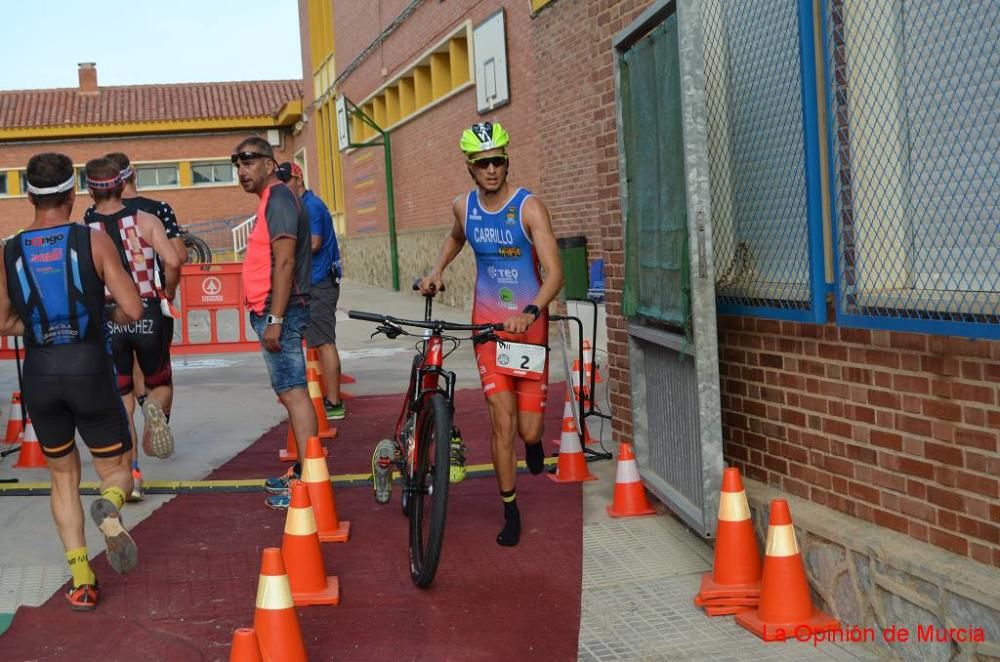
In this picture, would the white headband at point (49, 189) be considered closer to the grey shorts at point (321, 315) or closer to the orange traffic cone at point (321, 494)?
the orange traffic cone at point (321, 494)

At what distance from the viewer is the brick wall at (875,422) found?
417 centimetres

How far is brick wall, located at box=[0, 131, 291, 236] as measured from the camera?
4997cm

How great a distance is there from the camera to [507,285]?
20.5ft

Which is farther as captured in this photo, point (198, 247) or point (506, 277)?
point (198, 247)

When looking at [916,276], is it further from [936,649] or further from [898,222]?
[936,649]

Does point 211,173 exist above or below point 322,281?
above

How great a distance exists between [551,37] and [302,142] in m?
32.4

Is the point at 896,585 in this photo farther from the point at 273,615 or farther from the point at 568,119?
the point at 568,119

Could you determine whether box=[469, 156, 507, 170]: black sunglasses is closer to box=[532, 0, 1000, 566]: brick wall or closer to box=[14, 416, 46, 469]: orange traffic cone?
box=[532, 0, 1000, 566]: brick wall

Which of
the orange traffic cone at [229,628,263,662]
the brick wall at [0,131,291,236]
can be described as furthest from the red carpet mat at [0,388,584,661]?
the brick wall at [0,131,291,236]

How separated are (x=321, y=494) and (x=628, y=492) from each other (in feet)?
5.40

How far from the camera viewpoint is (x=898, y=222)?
4.72 m

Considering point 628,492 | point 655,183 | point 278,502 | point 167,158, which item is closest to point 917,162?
point 655,183

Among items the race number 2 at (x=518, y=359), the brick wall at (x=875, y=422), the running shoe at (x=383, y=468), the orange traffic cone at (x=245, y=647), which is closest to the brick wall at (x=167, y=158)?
the running shoe at (x=383, y=468)
